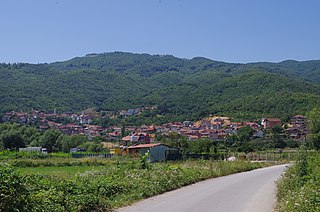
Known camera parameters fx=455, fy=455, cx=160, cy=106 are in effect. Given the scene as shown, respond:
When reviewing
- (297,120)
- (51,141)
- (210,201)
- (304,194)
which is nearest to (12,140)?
(51,141)

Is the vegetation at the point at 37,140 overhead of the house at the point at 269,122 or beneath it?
beneath

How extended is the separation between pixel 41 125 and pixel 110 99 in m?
54.8

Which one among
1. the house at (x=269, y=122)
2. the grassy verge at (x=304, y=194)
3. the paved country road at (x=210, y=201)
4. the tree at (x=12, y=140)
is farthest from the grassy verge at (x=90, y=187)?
the house at (x=269, y=122)

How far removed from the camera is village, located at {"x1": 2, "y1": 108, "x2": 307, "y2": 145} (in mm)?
99000

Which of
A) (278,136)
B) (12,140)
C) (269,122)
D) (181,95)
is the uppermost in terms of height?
(181,95)

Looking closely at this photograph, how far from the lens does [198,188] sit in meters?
20.7

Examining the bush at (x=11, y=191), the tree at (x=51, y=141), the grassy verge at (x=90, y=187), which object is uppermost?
the bush at (x=11, y=191)

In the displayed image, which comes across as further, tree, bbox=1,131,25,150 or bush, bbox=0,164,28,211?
tree, bbox=1,131,25,150

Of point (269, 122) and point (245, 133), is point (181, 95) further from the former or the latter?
point (245, 133)

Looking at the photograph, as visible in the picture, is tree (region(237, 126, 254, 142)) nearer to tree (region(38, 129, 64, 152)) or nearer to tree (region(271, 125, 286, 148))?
tree (region(271, 125, 286, 148))

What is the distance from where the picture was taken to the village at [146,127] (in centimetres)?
9900

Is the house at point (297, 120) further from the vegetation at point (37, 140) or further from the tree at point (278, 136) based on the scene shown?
the vegetation at point (37, 140)

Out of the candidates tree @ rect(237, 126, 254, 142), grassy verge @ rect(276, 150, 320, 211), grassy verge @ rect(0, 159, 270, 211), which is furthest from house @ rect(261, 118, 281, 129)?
grassy verge @ rect(276, 150, 320, 211)

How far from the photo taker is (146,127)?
129875 millimetres
